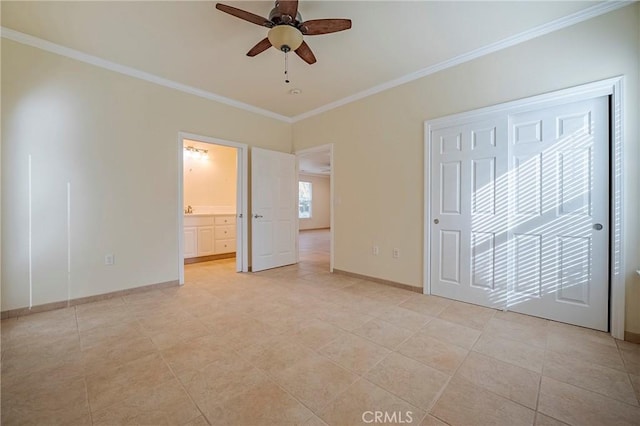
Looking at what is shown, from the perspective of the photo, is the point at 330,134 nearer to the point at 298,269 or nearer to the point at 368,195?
the point at 368,195

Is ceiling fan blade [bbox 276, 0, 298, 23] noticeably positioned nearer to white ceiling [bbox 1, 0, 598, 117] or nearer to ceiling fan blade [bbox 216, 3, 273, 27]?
ceiling fan blade [bbox 216, 3, 273, 27]

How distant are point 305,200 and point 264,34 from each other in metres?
Result: 9.44

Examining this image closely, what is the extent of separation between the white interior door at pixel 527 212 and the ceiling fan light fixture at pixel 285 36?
1922 mm

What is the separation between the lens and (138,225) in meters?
3.26

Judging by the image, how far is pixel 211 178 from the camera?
5.93m

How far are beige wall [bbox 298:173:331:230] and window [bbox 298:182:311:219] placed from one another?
17 centimetres

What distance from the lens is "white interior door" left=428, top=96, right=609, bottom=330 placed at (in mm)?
2264

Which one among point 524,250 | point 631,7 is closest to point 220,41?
point 631,7

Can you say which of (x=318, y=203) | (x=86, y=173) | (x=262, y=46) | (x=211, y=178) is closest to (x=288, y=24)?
(x=262, y=46)

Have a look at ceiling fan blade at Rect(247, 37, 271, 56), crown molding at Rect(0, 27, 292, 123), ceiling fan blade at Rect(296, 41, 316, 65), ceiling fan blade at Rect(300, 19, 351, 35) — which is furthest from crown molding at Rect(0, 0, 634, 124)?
ceiling fan blade at Rect(247, 37, 271, 56)

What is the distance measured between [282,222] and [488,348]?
349 cm

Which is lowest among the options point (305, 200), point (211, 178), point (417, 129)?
point (305, 200)

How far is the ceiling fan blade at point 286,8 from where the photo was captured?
6.21 feet

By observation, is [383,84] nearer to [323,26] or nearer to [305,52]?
[305,52]
